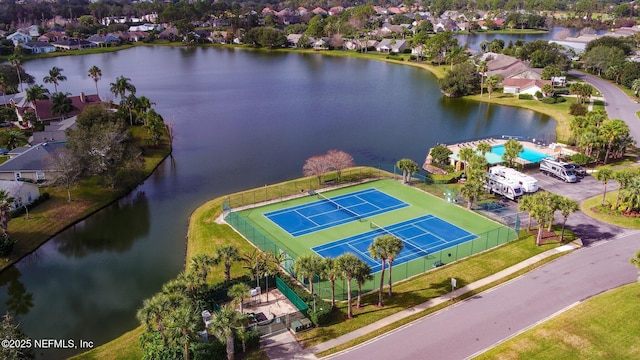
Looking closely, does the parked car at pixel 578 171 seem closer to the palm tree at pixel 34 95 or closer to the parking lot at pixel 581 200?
the parking lot at pixel 581 200

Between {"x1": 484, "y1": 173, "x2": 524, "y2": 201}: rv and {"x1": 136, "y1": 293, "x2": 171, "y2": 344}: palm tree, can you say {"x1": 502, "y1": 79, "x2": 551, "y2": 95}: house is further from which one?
{"x1": 136, "y1": 293, "x2": 171, "y2": 344}: palm tree

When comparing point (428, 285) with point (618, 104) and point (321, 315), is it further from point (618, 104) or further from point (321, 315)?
point (618, 104)

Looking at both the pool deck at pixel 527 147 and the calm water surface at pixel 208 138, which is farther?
the pool deck at pixel 527 147

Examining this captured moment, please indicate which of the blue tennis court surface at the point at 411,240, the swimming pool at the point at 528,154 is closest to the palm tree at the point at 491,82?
the swimming pool at the point at 528,154

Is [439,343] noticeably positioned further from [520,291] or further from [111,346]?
[111,346]

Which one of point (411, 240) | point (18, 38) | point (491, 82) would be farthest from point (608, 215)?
point (18, 38)

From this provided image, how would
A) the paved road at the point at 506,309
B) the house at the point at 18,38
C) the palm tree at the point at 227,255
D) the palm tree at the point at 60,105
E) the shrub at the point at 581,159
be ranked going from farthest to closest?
1. the house at the point at 18,38
2. the palm tree at the point at 60,105
3. the shrub at the point at 581,159
4. the palm tree at the point at 227,255
5. the paved road at the point at 506,309

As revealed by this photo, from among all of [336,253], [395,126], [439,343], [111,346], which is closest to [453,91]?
[395,126]
